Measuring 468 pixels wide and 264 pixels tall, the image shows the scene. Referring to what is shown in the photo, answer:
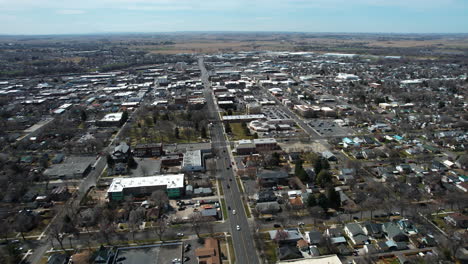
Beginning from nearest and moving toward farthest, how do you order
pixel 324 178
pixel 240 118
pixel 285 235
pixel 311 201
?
pixel 285 235
pixel 311 201
pixel 324 178
pixel 240 118

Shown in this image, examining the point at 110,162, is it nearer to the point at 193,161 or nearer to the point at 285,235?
the point at 193,161

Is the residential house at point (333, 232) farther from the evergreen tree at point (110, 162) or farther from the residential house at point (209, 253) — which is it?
the evergreen tree at point (110, 162)

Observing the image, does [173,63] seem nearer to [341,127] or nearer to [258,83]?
[258,83]

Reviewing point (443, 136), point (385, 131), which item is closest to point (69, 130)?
point (385, 131)

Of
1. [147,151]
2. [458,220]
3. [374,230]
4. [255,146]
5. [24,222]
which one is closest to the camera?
[374,230]

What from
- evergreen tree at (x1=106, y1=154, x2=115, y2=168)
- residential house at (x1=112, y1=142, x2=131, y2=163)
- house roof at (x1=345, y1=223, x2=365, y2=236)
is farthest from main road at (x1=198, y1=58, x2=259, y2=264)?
evergreen tree at (x1=106, y1=154, x2=115, y2=168)

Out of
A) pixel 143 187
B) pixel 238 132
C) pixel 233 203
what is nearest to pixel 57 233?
pixel 143 187
